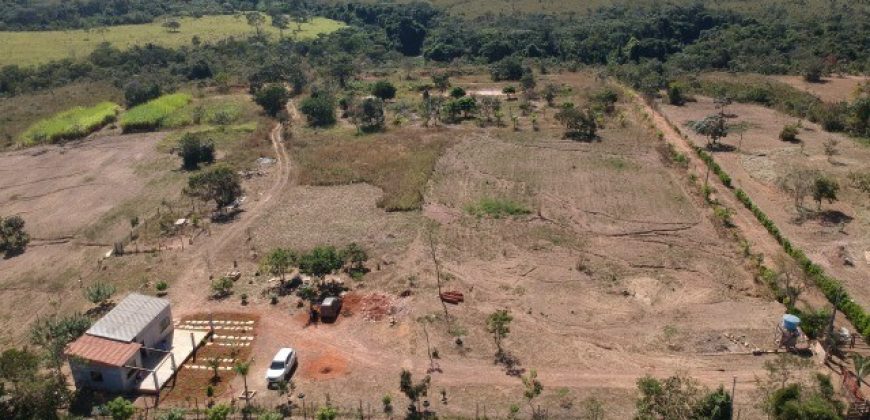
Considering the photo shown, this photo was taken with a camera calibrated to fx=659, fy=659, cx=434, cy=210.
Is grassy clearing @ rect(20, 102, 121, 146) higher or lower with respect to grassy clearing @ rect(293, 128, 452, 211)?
higher

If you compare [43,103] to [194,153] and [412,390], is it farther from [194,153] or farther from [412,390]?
[412,390]

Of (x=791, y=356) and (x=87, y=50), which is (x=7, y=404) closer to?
(x=791, y=356)

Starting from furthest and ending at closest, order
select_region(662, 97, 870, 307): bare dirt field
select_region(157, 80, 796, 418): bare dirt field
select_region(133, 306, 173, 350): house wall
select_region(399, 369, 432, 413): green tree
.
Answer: select_region(662, 97, 870, 307): bare dirt field < select_region(133, 306, 173, 350): house wall < select_region(157, 80, 796, 418): bare dirt field < select_region(399, 369, 432, 413): green tree

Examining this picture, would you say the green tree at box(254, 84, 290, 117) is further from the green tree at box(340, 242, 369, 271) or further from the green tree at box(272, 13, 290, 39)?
the green tree at box(272, 13, 290, 39)

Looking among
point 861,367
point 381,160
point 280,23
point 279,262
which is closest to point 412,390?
point 279,262

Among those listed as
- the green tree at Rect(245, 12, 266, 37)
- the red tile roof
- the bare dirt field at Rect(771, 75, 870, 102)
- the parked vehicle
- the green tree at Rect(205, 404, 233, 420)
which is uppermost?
the green tree at Rect(245, 12, 266, 37)

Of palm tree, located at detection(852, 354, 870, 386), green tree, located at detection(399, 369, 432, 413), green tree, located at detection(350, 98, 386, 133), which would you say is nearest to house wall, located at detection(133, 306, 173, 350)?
green tree, located at detection(399, 369, 432, 413)
